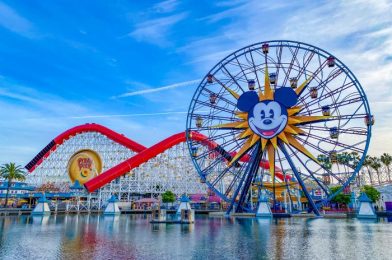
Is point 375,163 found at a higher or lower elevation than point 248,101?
lower

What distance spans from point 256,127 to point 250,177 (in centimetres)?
489

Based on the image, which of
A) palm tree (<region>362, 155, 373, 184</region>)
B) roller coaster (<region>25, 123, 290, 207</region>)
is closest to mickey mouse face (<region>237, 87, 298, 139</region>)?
roller coaster (<region>25, 123, 290, 207</region>)

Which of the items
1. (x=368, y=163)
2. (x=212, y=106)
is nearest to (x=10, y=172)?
(x=212, y=106)

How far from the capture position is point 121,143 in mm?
52250

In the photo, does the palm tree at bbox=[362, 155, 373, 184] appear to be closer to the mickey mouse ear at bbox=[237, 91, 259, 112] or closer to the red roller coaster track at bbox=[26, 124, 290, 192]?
the red roller coaster track at bbox=[26, 124, 290, 192]

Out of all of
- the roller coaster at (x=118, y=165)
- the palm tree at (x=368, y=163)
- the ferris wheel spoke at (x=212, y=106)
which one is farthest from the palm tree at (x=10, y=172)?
the palm tree at (x=368, y=163)

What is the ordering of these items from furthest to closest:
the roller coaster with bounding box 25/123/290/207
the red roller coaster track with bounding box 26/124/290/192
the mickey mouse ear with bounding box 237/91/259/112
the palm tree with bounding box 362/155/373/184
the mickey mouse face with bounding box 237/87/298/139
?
the palm tree with bounding box 362/155/373/184, the roller coaster with bounding box 25/123/290/207, the red roller coaster track with bounding box 26/124/290/192, the mickey mouse ear with bounding box 237/91/259/112, the mickey mouse face with bounding box 237/87/298/139

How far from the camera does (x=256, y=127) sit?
93.6 ft

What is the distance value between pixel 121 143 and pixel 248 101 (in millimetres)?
28797

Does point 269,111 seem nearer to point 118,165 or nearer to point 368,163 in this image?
point 118,165

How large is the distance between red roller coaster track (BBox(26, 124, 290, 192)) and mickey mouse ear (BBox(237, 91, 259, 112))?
10622 millimetres

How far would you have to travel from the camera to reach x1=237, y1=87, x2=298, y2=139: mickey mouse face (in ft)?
90.6

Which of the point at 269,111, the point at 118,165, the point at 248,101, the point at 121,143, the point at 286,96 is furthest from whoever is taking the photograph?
the point at 121,143

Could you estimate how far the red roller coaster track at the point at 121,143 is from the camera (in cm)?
4422
